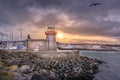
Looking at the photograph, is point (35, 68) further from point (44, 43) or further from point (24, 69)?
point (44, 43)

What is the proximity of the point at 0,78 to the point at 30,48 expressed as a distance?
22822 millimetres

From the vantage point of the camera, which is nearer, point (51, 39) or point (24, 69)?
point (24, 69)

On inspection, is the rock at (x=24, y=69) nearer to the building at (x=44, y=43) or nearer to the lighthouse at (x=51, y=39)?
the building at (x=44, y=43)

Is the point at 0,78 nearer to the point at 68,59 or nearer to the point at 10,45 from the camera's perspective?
the point at 68,59

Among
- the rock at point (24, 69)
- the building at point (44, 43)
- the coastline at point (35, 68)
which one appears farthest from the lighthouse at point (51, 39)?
the rock at point (24, 69)

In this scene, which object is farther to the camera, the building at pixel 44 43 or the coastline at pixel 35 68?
the building at pixel 44 43

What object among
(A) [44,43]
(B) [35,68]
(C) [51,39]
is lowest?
(B) [35,68]

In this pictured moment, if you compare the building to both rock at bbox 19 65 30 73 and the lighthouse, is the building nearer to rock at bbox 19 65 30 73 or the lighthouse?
the lighthouse

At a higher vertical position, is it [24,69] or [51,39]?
[51,39]

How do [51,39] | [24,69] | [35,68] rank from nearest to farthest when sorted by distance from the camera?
[24,69] < [35,68] < [51,39]

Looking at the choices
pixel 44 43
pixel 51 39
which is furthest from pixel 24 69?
pixel 51 39

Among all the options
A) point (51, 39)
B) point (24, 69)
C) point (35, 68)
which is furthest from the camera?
point (51, 39)

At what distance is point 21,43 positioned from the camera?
5309cm

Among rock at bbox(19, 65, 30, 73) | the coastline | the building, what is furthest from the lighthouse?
rock at bbox(19, 65, 30, 73)
